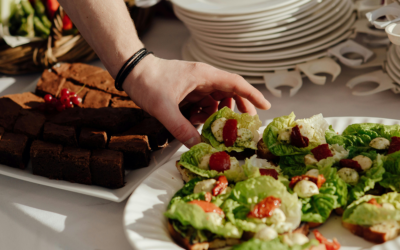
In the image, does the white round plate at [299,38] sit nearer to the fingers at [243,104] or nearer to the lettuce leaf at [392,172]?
the fingers at [243,104]

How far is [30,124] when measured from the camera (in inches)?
80.4

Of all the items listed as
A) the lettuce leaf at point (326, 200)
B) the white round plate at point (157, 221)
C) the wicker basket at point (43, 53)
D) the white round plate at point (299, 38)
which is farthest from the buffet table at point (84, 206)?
the wicker basket at point (43, 53)

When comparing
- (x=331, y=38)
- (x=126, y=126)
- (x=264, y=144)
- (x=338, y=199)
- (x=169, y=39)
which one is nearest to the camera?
(x=338, y=199)

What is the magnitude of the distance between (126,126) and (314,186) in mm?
1169

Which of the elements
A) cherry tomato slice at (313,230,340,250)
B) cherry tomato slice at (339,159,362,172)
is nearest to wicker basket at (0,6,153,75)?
cherry tomato slice at (339,159,362,172)

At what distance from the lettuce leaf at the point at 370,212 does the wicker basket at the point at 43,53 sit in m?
2.33

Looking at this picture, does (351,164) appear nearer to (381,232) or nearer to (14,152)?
(381,232)

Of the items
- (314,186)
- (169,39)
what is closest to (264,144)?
(314,186)

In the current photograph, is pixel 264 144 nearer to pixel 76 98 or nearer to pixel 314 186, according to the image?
pixel 314 186

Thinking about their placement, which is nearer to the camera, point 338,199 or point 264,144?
point 338,199

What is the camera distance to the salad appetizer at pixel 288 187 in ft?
3.89

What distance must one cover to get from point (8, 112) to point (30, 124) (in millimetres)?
200

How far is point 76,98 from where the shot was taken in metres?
2.31

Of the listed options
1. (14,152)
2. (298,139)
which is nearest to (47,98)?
(14,152)
